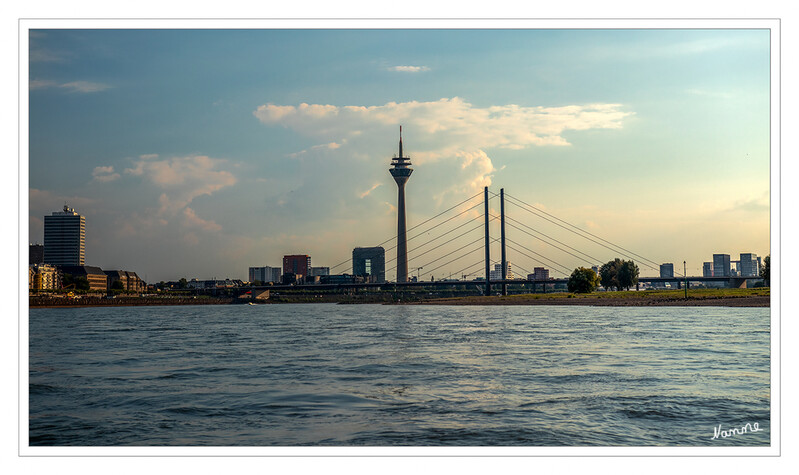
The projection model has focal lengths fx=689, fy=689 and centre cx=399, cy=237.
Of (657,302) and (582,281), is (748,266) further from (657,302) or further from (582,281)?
(582,281)

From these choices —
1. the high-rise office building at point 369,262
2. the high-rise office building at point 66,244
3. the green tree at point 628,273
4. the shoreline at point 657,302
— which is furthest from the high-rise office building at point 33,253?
the high-rise office building at point 369,262

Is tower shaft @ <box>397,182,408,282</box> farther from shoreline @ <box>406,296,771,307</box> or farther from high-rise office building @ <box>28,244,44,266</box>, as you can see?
high-rise office building @ <box>28,244,44,266</box>

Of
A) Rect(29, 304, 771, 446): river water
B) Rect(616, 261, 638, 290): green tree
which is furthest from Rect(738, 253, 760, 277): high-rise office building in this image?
Rect(29, 304, 771, 446): river water

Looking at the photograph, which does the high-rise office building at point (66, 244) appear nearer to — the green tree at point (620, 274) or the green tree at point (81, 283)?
the green tree at point (81, 283)
